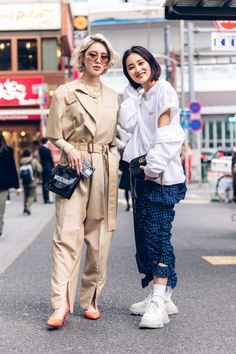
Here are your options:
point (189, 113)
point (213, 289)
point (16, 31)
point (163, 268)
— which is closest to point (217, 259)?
point (213, 289)

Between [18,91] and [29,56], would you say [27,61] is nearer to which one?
[29,56]

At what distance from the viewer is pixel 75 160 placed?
505 centimetres

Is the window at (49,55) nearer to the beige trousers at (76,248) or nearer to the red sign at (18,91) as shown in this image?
the red sign at (18,91)

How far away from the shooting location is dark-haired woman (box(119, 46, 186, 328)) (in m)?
5.08

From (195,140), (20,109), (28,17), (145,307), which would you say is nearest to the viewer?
(145,307)

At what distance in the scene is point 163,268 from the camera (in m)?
5.23

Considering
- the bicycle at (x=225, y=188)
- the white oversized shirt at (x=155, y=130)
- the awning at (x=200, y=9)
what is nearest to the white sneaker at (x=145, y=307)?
the white oversized shirt at (x=155, y=130)

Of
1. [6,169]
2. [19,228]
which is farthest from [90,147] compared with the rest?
[19,228]

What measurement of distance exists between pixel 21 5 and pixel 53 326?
3314 cm

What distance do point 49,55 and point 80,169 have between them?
32.4 meters

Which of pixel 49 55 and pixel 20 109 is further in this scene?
pixel 49 55

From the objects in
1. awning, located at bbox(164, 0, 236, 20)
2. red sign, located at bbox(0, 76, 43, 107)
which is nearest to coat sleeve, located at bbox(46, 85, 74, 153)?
awning, located at bbox(164, 0, 236, 20)

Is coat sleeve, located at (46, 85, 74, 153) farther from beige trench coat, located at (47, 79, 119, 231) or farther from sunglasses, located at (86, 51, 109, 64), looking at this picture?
sunglasses, located at (86, 51, 109, 64)

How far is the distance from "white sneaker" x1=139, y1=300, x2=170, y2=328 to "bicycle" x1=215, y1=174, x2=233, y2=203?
516 inches
